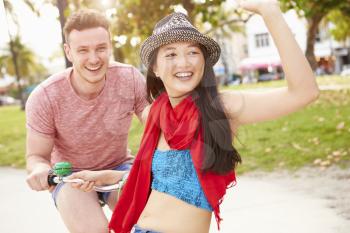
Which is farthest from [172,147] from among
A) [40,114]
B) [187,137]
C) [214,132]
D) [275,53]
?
[275,53]

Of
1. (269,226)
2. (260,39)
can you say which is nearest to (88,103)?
(269,226)

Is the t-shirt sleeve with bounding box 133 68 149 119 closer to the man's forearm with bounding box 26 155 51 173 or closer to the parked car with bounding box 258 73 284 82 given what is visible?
the man's forearm with bounding box 26 155 51 173

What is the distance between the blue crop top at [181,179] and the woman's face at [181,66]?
1.07 feet

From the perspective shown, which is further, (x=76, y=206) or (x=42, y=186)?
(x=76, y=206)

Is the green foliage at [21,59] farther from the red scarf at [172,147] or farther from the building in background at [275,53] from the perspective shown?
the red scarf at [172,147]

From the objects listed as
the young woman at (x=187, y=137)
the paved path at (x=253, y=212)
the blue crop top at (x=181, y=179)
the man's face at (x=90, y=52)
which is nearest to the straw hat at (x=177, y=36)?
the young woman at (x=187, y=137)

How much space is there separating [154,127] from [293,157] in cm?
493

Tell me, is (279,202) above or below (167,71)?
below

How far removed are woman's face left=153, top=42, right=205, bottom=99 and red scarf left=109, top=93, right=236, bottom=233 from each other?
0.08 metres

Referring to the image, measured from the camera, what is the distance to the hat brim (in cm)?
266

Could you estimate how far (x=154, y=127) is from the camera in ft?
9.25

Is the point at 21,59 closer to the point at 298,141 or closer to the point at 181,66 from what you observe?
the point at 298,141

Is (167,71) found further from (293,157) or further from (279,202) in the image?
(293,157)

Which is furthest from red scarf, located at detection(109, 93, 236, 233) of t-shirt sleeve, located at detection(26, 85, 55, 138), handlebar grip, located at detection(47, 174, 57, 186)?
t-shirt sleeve, located at detection(26, 85, 55, 138)
